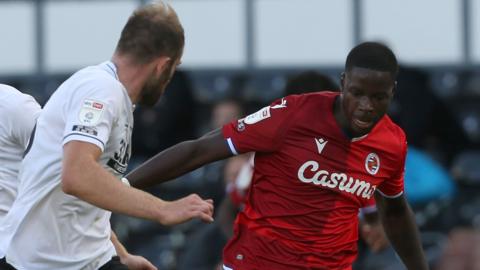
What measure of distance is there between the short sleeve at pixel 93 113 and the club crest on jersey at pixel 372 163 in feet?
4.19

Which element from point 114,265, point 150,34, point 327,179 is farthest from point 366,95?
point 114,265

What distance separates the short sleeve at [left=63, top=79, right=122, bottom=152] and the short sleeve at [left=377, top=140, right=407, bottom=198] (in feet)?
4.76

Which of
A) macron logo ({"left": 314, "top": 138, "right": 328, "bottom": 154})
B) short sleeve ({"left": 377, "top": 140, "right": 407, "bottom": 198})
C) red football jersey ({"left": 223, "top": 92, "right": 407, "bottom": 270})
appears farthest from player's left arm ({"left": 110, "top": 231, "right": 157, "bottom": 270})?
short sleeve ({"left": 377, "top": 140, "right": 407, "bottom": 198})

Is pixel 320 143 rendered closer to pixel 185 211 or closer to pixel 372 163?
pixel 372 163

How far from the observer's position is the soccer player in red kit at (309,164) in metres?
5.57

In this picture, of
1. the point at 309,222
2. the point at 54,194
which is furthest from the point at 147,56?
the point at 309,222

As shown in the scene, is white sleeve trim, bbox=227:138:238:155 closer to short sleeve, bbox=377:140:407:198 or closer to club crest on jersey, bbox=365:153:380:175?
club crest on jersey, bbox=365:153:380:175

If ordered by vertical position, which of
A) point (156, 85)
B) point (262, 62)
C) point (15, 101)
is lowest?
point (262, 62)

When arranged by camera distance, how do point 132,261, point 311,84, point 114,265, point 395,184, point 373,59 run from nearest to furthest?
point 114,265 → point 373,59 → point 132,261 → point 395,184 → point 311,84

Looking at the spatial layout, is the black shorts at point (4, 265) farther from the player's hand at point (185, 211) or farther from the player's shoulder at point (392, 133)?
the player's shoulder at point (392, 133)

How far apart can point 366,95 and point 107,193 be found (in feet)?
4.22

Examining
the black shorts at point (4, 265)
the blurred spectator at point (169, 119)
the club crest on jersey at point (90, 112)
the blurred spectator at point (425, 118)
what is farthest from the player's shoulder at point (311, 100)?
the blurred spectator at point (169, 119)

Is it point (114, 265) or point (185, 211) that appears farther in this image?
point (114, 265)

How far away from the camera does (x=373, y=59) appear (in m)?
5.53
